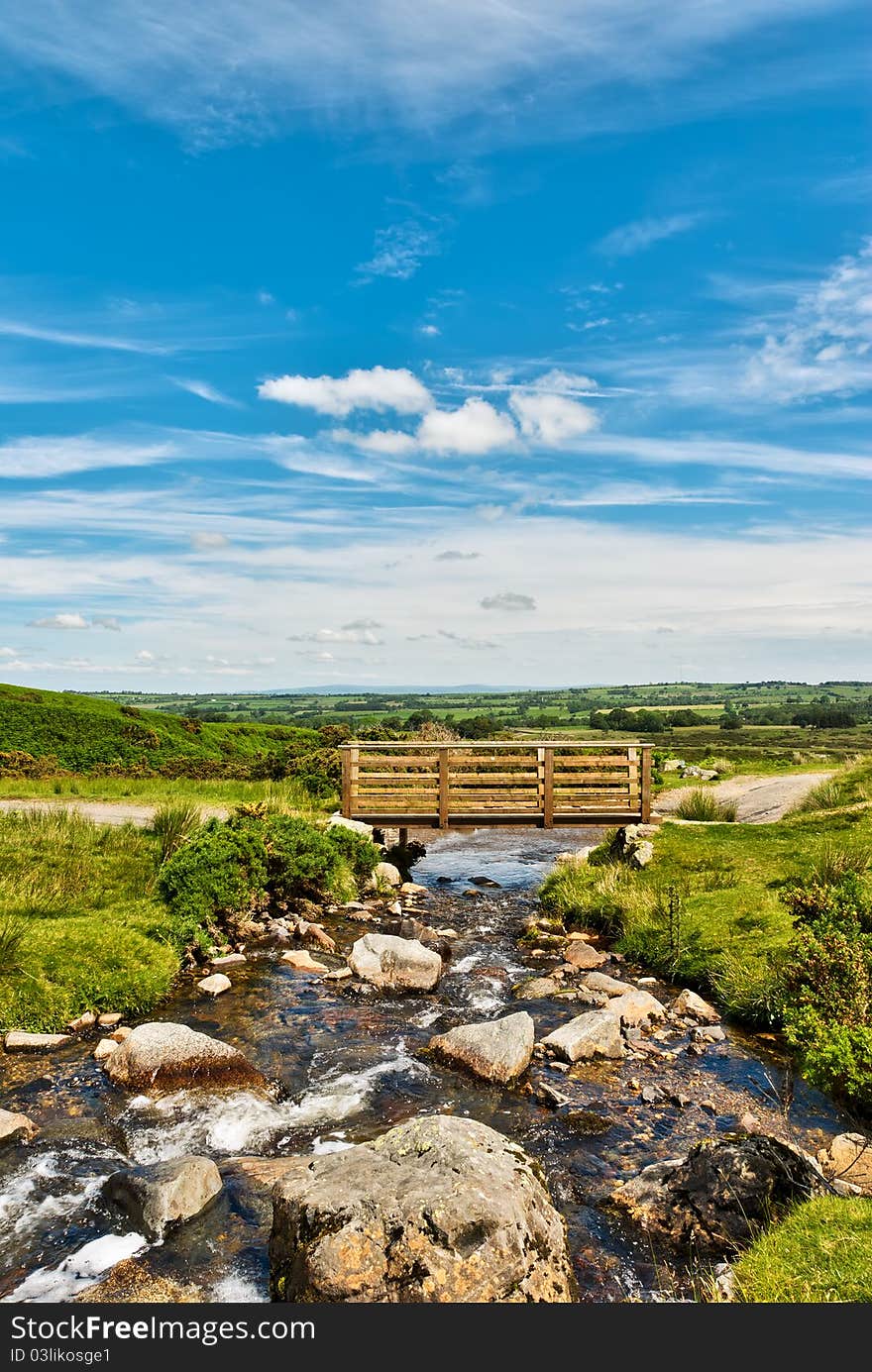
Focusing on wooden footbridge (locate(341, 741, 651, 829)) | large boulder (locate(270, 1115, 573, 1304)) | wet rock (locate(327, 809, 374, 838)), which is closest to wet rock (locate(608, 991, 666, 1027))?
large boulder (locate(270, 1115, 573, 1304))

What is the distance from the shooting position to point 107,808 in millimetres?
24516

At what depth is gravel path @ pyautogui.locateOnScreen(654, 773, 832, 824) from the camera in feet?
75.3

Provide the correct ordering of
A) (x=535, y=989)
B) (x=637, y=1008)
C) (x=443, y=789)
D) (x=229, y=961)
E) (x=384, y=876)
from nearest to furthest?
(x=637, y=1008) → (x=535, y=989) → (x=229, y=961) → (x=384, y=876) → (x=443, y=789)

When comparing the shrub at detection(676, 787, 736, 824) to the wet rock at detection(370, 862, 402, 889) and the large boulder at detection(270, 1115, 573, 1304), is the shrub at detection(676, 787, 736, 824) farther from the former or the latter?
the large boulder at detection(270, 1115, 573, 1304)

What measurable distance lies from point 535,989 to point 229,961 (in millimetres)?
5386

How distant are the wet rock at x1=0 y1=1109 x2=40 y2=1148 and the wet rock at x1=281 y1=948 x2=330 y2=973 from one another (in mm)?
5666

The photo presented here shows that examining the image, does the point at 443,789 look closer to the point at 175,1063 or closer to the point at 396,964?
the point at 396,964

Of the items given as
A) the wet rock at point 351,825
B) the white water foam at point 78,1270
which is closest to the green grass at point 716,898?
the wet rock at point 351,825

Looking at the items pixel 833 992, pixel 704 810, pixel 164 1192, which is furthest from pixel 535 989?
pixel 704 810

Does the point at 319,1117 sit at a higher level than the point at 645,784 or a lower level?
lower

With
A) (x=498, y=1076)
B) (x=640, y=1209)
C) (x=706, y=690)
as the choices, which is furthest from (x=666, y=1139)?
(x=706, y=690)

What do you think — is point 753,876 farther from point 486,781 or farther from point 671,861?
point 486,781

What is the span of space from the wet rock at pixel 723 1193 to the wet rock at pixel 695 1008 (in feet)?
14.3

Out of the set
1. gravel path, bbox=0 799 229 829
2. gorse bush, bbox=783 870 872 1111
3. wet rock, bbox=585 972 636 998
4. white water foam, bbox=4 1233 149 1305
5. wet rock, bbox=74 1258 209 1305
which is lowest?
wet rock, bbox=585 972 636 998
